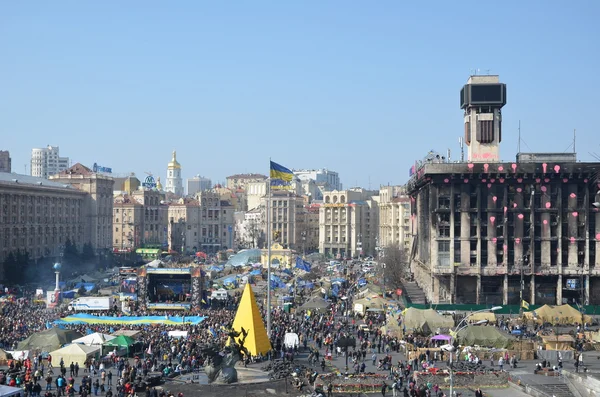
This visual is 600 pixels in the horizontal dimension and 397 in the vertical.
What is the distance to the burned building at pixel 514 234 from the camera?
80.5 meters

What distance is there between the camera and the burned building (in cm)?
8050

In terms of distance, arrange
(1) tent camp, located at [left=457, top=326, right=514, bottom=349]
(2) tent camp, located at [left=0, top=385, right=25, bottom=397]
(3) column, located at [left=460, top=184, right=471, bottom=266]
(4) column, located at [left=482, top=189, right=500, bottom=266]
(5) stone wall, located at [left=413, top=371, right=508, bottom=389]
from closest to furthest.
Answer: (2) tent camp, located at [left=0, top=385, right=25, bottom=397] < (5) stone wall, located at [left=413, top=371, right=508, bottom=389] < (1) tent camp, located at [left=457, top=326, right=514, bottom=349] < (4) column, located at [left=482, top=189, right=500, bottom=266] < (3) column, located at [left=460, top=184, right=471, bottom=266]

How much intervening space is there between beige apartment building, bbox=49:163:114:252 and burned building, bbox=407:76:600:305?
8394 cm

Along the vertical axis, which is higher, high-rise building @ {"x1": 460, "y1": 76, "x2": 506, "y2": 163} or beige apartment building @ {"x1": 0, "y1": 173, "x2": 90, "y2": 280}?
high-rise building @ {"x1": 460, "y1": 76, "x2": 506, "y2": 163}

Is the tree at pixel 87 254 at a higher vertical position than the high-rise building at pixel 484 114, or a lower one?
lower

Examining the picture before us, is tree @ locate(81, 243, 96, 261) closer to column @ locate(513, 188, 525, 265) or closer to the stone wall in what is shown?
column @ locate(513, 188, 525, 265)

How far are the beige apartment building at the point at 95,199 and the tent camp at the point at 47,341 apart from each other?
329ft

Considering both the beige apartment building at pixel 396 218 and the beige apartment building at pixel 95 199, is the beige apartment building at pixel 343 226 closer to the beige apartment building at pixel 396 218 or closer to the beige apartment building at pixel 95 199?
the beige apartment building at pixel 396 218

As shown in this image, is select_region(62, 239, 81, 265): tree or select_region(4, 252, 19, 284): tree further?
select_region(62, 239, 81, 265): tree

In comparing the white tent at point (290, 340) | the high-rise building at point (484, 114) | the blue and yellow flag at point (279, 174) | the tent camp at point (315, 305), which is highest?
the high-rise building at point (484, 114)


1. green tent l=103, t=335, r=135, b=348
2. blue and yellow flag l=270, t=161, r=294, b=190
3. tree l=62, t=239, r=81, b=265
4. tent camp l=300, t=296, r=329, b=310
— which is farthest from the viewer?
tree l=62, t=239, r=81, b=265

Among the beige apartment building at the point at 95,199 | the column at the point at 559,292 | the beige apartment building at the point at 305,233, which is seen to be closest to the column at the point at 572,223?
the column at the point at 559,292

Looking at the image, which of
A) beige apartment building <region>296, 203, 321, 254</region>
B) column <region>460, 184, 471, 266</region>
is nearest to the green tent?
column <region>460, 184, 471, 266</region>

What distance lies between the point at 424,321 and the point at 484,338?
655 centimetres
